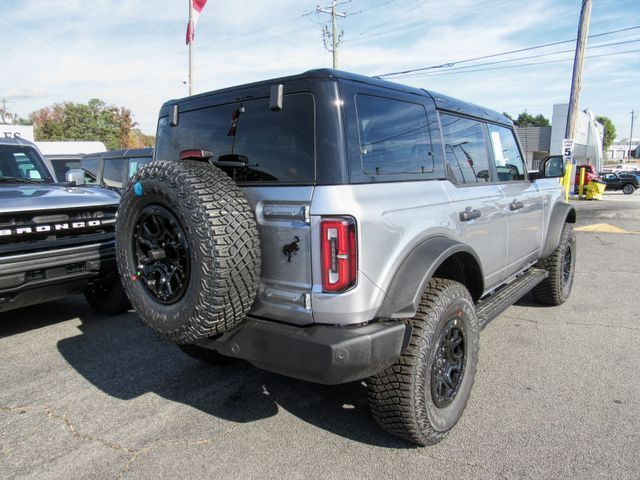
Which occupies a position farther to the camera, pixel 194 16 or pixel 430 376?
pixel 194 16

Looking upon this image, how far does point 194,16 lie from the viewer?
1762cm

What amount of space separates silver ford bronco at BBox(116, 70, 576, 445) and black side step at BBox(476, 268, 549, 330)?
1.36 ft

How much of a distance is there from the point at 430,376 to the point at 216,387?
1625 mm

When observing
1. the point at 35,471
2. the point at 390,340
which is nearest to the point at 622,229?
the point at 390,340

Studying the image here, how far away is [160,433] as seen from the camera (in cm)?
283

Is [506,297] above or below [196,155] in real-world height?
below

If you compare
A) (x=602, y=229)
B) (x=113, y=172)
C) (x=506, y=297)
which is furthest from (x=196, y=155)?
(x=602, y=229)

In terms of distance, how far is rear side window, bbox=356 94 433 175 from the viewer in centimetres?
251

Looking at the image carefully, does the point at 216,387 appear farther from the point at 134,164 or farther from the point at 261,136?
the point at 134,164

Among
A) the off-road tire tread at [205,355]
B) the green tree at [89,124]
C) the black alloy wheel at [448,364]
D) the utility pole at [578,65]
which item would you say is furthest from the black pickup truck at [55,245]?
the green tree at [89,124]

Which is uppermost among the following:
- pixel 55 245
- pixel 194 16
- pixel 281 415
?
pixel 194 16

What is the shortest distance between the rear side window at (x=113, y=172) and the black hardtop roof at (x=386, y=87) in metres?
5.66

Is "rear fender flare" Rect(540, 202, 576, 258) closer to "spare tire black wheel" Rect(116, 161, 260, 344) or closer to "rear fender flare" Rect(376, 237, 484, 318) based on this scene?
"rear fender flare" Rect(376, 237, 484, 318)

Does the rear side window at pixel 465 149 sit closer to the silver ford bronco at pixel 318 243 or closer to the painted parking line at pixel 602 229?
the silver ford bronco at pixel 318 243
